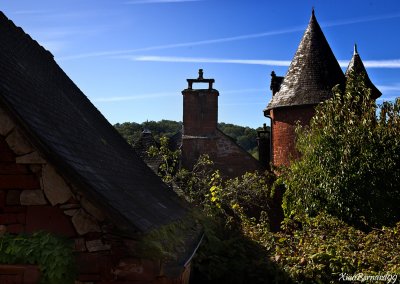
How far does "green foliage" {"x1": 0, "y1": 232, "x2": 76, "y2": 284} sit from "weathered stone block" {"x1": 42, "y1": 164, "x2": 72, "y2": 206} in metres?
0.38

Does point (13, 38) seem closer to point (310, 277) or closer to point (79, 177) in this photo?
point (79, 177)

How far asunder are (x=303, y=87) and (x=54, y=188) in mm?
16399

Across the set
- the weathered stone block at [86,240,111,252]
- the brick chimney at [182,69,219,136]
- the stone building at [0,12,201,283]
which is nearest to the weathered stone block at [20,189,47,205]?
the stone building at [0,12,201,283]

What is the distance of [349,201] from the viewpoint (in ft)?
44.7

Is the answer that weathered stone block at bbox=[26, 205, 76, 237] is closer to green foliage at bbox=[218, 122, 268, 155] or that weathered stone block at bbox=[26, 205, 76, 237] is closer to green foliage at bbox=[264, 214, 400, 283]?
green foliage at bbox=[264, 214, 400, 283]

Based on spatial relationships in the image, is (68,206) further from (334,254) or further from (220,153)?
(220,153)

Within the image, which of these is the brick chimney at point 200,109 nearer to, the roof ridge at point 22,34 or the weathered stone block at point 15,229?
the roof ridge at point 22,34

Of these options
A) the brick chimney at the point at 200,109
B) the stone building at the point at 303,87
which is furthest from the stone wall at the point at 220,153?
the stone building at the point at 303,87

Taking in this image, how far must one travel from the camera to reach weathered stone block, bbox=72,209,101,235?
457 cm

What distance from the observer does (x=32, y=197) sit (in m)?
4.67

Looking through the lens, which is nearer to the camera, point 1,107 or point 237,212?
point 1,107

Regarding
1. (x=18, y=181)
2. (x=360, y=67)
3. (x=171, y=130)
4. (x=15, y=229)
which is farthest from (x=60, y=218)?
(x=171, y=130)

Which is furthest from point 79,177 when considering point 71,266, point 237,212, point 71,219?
point 237,212

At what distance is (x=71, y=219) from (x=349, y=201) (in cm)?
1088
